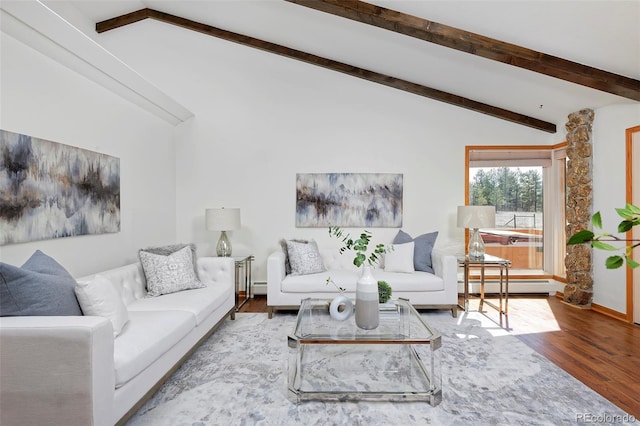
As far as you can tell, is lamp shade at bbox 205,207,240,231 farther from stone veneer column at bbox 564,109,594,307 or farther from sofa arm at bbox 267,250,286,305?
stone veneer column at bbox 564,109,594,307

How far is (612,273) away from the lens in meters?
3.99

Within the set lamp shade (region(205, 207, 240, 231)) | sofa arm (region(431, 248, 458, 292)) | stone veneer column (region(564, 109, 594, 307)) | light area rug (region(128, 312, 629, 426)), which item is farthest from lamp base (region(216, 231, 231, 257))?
stone veneer column (region(564, 109, 594, 307))

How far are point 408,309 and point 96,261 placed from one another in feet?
9.53

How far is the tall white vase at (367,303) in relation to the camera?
8.26 feet

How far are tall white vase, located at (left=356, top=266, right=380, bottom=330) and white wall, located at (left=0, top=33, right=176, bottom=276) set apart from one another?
8.10 ft

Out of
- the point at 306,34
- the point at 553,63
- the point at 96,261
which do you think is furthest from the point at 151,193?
the point at 553,63

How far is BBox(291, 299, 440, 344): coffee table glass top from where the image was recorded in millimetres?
2275

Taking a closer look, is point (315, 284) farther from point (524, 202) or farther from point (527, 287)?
point (524, 202)

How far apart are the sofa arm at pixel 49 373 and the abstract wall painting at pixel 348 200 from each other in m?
3.46

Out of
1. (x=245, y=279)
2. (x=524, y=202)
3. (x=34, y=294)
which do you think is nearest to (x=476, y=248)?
(x=524, y=202)

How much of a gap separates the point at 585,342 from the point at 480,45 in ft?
9.58

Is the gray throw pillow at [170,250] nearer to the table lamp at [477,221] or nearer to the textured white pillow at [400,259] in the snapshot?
the textured white pillow at [400,259]

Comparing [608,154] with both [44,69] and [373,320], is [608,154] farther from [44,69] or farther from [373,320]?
[44,69]

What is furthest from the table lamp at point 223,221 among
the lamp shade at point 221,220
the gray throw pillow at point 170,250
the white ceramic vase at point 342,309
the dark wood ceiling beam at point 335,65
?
the dark wood ceiling beam at point 335,65
